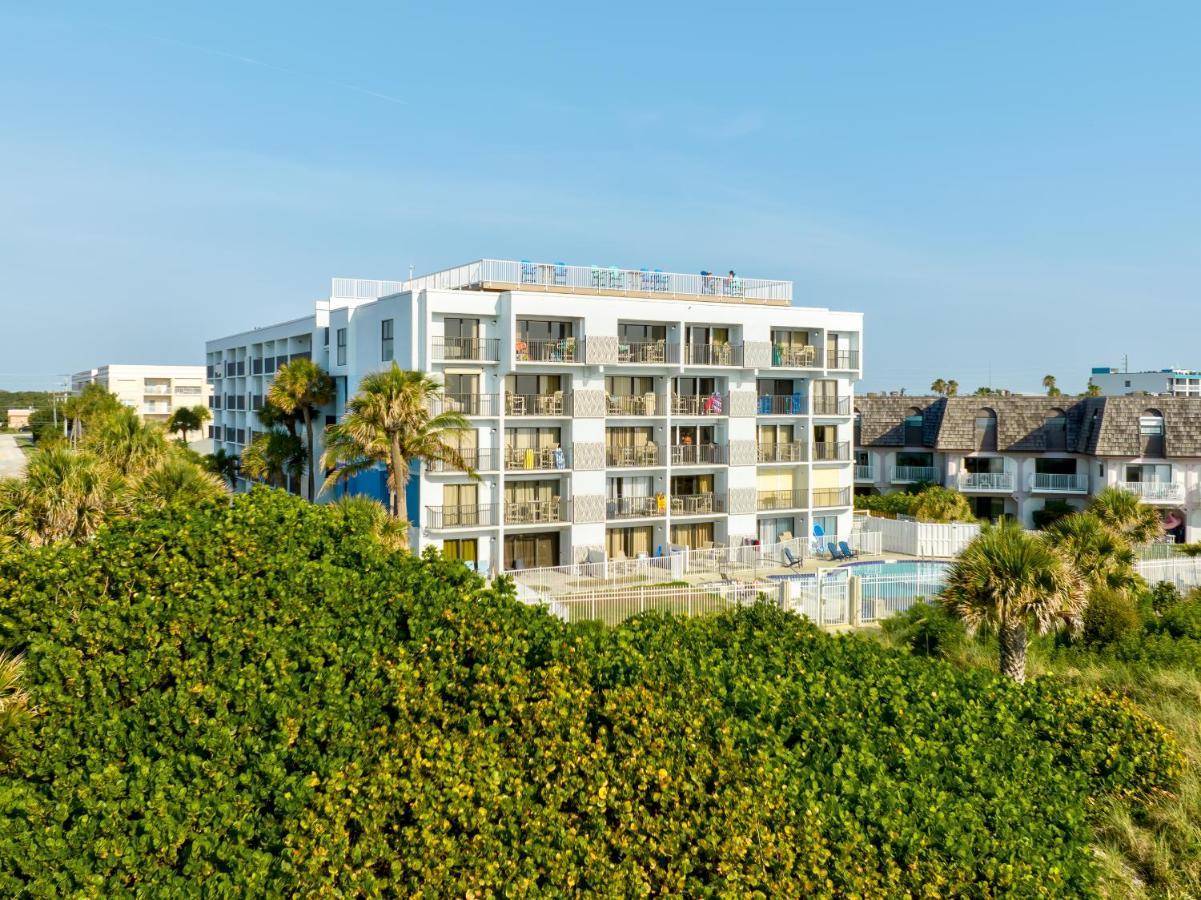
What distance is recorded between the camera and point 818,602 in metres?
26.4

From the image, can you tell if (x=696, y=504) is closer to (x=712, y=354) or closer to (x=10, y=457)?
(x=712, y=354)

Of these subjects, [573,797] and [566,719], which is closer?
[573,797]

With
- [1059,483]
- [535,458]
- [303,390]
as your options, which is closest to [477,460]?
[535,458]

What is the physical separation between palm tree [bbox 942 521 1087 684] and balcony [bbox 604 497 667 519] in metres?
20.3

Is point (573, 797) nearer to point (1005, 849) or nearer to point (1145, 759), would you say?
point (1005, 849)

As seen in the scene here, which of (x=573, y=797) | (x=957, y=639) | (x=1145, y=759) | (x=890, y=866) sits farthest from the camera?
(x=957, y=639)

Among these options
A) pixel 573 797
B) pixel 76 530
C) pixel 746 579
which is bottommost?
pixel 746 579

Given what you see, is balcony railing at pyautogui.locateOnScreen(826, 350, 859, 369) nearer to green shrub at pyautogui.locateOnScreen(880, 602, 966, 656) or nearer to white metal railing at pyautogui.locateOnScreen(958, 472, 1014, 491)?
white metal railing at pyautogui.locateOnScreen(958, 472, 1014, 491)

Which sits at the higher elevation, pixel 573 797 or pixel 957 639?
pixel 573 797

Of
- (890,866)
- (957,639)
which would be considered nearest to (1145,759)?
(890,866)

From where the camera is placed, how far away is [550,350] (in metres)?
36.8

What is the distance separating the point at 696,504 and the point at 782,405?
6793 millimetres

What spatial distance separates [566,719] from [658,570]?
26.0 metres

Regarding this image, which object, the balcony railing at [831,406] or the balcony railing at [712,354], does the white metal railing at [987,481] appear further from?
the balcony railing at [712,354]
